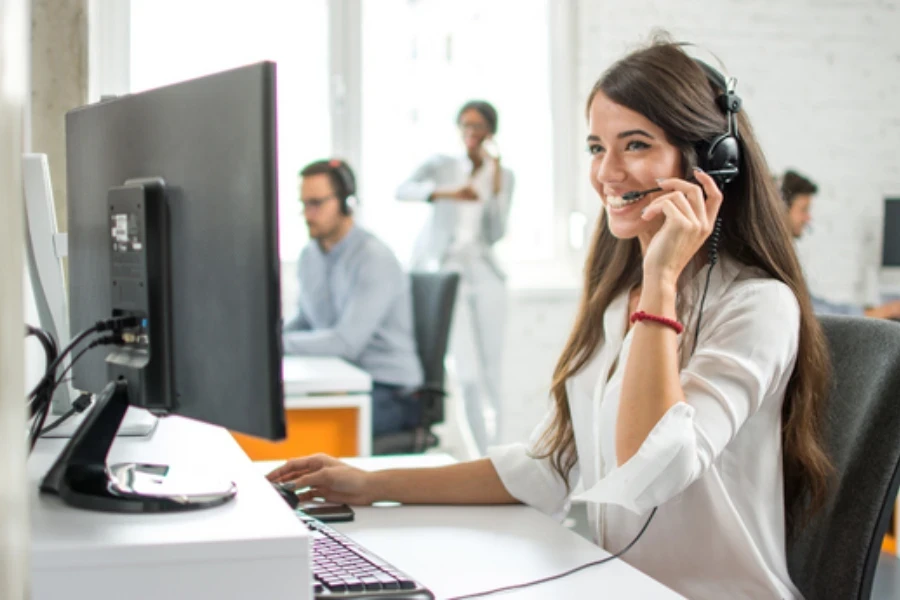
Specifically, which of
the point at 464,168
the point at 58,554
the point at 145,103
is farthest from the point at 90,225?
the point at 464,168

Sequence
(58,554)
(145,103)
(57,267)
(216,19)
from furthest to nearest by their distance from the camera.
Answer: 1. (216,19)
2. (57,267)
3. (145,103)
4. (58,554)

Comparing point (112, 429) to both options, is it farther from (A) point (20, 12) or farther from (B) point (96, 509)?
(A) point (20, 12)

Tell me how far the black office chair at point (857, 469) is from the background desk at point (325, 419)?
1526mm

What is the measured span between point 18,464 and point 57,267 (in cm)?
99

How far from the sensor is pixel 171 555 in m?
0.70

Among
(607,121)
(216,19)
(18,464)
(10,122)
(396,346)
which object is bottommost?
(396,346)

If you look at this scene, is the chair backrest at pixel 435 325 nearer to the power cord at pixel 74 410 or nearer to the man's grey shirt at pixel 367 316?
the man's grey shirt at pixel 367 316

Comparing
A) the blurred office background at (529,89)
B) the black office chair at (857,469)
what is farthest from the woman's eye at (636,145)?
the blurred office background at (529,89)

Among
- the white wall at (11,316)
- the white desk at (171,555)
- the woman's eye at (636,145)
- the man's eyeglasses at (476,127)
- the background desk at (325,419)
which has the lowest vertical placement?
the background desk at (325,419)

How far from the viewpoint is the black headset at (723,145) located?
1.25 meters

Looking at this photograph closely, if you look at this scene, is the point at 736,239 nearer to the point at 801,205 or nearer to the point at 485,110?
the point at 485,110

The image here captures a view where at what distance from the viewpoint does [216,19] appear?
431 cm

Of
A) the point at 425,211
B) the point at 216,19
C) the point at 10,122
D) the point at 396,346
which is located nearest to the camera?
the point at 10,122

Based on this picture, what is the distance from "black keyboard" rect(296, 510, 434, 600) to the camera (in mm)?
829
